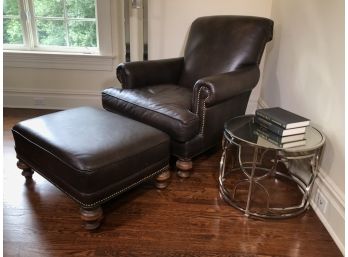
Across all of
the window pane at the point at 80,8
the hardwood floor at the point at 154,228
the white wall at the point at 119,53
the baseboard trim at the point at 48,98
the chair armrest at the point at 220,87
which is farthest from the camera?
the baseboard trim at the point at 48,98

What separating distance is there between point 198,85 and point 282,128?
55 cm

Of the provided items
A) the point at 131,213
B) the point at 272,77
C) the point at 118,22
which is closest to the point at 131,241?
the point at 131,213

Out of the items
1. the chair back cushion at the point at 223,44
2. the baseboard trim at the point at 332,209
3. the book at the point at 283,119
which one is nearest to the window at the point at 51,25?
the chair back cushion at the point at 223,44

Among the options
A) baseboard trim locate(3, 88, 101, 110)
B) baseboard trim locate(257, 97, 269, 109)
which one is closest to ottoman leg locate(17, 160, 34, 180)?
baseboard trim locate(3, 88, 101, 110)

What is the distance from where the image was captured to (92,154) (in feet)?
4.74

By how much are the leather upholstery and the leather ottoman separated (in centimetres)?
20

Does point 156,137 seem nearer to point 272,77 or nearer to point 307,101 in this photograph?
point 307,101

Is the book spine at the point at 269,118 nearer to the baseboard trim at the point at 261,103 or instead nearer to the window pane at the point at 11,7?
the baseboard trim at the point at 261,103

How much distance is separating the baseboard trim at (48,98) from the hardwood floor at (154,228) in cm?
135

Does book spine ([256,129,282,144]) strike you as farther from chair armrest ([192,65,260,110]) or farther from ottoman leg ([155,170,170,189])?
ottoman leg ([155,170,170,189])

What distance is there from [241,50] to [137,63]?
2.50 feet

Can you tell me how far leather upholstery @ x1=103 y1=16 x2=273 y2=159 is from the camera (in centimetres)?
188

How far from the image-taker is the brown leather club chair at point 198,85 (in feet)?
6.18

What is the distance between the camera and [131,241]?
1490mm
